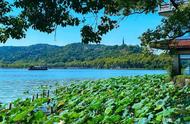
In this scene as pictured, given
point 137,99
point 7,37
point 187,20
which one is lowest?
point 137,99

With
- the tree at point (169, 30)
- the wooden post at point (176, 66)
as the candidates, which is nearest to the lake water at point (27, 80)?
the wooden post at point (176, 66)

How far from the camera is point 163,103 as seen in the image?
14.5 metres

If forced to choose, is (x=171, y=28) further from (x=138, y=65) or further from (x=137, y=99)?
(x=138, y=65)

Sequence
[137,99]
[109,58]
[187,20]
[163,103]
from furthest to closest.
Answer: [109,58], [187,20], [137,99], [163,103]

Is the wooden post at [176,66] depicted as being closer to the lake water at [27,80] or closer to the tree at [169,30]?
the lake water at [27,80]

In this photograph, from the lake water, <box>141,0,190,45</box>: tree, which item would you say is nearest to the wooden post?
the lake water

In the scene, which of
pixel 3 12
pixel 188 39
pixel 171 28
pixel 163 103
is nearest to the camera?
pixel 3 12

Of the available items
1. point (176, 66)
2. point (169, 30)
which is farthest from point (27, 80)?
point (169, 30)

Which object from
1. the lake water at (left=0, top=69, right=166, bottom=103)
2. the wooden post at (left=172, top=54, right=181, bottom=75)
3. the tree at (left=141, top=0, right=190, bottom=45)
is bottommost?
the lake water at (left=0, top=69, right=166, bottom=103)

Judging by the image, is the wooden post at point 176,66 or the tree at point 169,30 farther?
the wooden post at point 176,66

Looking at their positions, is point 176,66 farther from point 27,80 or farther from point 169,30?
point 27,80

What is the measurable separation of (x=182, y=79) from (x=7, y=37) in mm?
24855

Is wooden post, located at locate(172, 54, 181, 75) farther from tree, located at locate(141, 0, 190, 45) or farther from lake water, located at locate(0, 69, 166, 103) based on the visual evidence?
tree, located at locate(141, 0, 190, 45)

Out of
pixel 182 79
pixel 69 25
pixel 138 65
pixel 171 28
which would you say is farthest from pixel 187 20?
pixel 138 65
